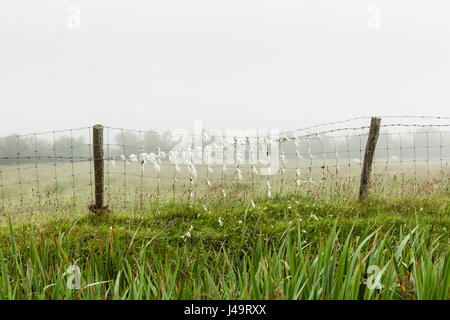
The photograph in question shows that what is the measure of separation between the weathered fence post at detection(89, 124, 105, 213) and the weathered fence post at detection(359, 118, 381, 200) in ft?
19.2

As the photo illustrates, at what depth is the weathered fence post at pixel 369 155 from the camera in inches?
296

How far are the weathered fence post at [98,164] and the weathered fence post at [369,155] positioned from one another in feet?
19.2

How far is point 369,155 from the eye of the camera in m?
7.54

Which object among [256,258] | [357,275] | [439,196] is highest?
[357,275]

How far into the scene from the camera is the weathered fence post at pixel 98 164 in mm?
6574

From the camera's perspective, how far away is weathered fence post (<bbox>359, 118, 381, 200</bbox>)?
7.52 m

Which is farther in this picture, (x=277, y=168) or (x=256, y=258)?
(x=277, y=168)

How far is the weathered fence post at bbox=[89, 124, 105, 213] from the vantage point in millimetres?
6574

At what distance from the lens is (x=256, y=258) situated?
8.27 feet

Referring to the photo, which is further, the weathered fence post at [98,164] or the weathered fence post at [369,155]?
the weathered fence post at [369,155]

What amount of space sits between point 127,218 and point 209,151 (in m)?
2.36

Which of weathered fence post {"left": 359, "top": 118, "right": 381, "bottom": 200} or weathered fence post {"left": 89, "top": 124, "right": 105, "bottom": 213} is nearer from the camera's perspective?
weathered fence post {"left": 89, "top": 124, "right": 105, "bottom": 213}
